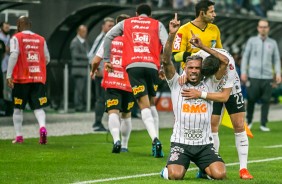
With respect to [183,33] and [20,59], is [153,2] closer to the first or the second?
[20,59]

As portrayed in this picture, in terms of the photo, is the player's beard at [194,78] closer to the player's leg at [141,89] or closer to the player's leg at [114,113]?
the player's leg at [141,89]

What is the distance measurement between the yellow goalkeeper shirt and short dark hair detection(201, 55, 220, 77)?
145 centimetres

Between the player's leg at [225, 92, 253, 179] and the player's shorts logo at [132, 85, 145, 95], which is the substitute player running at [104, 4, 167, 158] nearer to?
the player's shorts logo at [132, 85, 145, 95]

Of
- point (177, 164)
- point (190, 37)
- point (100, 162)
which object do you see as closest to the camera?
point (177, 164)

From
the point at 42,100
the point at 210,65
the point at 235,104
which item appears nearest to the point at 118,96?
the point at 42,100

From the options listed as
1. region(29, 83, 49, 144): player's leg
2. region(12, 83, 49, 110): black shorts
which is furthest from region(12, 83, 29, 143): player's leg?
region(29, 83, 49, 144): player's leg

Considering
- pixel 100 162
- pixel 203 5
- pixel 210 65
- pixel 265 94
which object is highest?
pixel 203 5

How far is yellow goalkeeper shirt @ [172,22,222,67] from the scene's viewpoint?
14531 mm

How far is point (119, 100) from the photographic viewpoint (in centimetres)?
1756

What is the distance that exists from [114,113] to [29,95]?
2283 mm

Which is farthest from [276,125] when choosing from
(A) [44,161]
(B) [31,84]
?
(A) [44,161]

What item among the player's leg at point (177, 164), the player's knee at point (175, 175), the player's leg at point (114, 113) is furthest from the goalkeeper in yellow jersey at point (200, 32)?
the player's leg at point (114, 113)

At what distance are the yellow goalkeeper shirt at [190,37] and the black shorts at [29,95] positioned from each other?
16.2 ft

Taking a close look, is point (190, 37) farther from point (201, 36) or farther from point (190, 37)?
point (201, 36)
